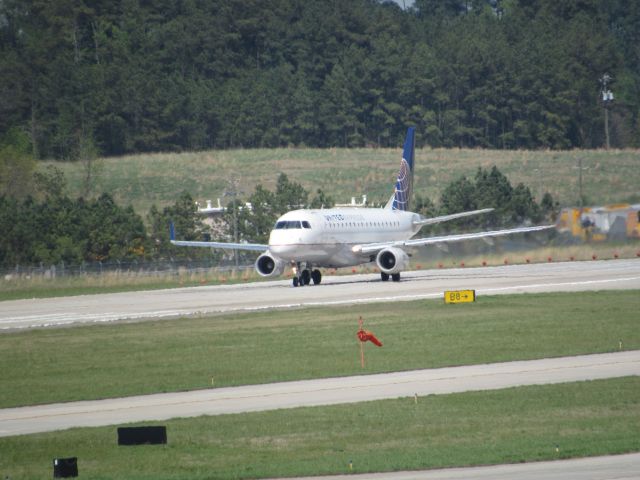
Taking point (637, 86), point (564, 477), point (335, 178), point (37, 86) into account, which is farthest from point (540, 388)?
point (637, 86)

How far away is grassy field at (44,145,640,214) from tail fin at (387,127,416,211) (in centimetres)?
4538

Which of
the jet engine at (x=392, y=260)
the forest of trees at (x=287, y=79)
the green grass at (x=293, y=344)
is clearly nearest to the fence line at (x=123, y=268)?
the jet engine at (x=392, y=260)

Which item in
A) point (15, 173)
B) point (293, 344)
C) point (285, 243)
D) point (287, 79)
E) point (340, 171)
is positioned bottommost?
point (293, 344)

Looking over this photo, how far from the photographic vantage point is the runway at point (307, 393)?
70.5 ft

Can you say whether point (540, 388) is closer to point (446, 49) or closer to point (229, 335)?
point (229, 335)

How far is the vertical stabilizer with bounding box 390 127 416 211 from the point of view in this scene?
213ft

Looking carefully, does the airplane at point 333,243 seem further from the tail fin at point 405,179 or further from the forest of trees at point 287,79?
the forest of trees at point 287,79

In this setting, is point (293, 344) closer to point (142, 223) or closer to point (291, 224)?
point (291, 224)

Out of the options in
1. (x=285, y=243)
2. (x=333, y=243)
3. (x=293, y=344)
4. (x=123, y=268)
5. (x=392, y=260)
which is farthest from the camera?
(x=123, y=268)

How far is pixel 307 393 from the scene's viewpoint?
23.1 meters

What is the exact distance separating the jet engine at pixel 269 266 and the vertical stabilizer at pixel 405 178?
10.7 metres

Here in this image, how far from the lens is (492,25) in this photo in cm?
16325

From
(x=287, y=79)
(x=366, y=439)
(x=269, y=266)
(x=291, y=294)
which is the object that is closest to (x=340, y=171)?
(x=287, y=79)

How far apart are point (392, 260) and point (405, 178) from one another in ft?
34.3
